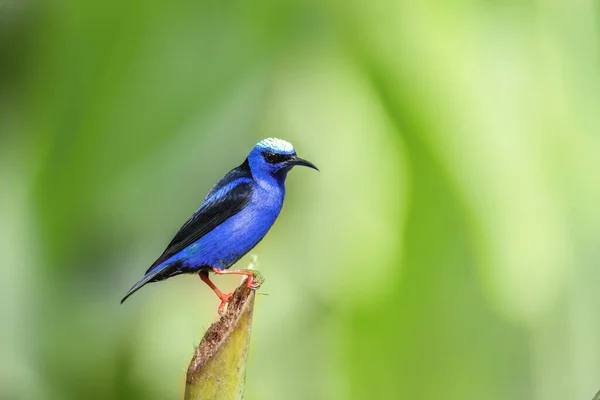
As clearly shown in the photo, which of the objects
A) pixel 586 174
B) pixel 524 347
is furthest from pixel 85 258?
pixel 586 174

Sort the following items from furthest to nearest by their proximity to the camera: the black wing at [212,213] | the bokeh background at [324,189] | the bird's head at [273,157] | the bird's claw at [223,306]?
the bokeh background at [324,189] → the bird's head at [273,157] → the black wing at [212,213] → the bird's claw at [223,306]

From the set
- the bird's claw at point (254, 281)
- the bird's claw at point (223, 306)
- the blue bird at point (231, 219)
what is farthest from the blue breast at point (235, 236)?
the bird's claw at point (254, 281)

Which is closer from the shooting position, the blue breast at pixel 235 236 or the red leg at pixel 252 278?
the red leg at pixel 252 278

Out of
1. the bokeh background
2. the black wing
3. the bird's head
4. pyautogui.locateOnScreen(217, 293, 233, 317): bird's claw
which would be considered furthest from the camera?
the bokeh background

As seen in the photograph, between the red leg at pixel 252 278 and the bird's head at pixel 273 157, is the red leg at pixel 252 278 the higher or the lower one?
the lower one

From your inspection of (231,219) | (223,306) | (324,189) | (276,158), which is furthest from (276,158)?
(324,189)

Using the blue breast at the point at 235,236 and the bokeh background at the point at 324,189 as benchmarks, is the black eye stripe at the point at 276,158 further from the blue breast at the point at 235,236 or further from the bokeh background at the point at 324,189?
the bokeh background at the point at 324,189

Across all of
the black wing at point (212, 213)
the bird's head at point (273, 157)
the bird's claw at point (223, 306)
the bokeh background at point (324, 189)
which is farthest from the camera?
the bokeh background at point (324, 189)

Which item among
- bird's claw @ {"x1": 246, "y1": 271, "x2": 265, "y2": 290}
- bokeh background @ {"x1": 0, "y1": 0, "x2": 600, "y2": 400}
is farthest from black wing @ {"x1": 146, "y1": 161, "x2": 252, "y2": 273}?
bokeh background @ {"x1": 0, "y1": 0, "x2": 600, "y2": 400}

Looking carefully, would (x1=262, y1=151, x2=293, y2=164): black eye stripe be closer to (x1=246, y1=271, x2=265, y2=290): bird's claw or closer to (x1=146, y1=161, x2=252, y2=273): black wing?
(x1=146, y1=161, x2=252, y2=273): black wing
